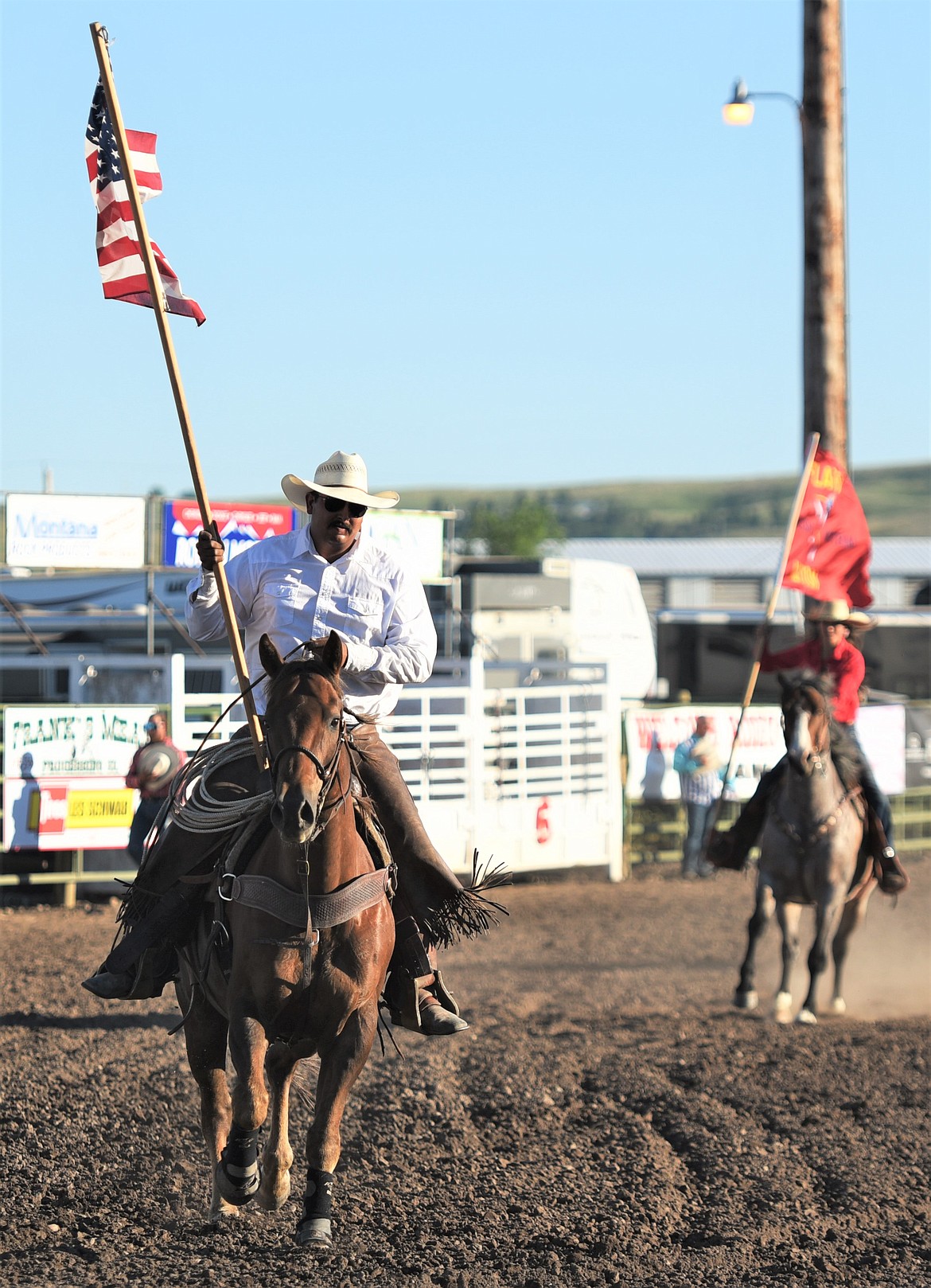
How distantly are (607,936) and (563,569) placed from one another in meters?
10.2

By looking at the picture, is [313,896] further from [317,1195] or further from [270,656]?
[317,1195]

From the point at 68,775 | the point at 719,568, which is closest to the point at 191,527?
the point at 68,775

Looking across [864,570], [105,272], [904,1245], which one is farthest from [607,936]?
[105,272]

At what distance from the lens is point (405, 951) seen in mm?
5793

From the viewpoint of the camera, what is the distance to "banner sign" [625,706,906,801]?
18.3m

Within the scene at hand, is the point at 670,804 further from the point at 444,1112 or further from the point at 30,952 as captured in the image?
the point at 444,1112

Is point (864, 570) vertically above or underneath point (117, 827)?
above

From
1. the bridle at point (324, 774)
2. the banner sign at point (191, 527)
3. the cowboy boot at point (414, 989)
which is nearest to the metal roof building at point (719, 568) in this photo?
the banner sign at point (191, 527)

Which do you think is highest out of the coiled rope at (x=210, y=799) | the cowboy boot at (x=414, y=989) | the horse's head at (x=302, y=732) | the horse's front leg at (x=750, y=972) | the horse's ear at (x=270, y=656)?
the horse's ear at (x=270, y=656)

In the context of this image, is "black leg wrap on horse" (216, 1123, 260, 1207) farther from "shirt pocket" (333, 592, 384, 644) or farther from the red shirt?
the red shirt

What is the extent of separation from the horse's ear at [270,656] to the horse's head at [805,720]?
571 cm

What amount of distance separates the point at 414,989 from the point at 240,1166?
3.16 ft

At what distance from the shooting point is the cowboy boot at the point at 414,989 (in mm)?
5785

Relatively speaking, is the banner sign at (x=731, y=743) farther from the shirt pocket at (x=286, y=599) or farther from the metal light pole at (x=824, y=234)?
the shirt pocket at (x=286, y=599)
